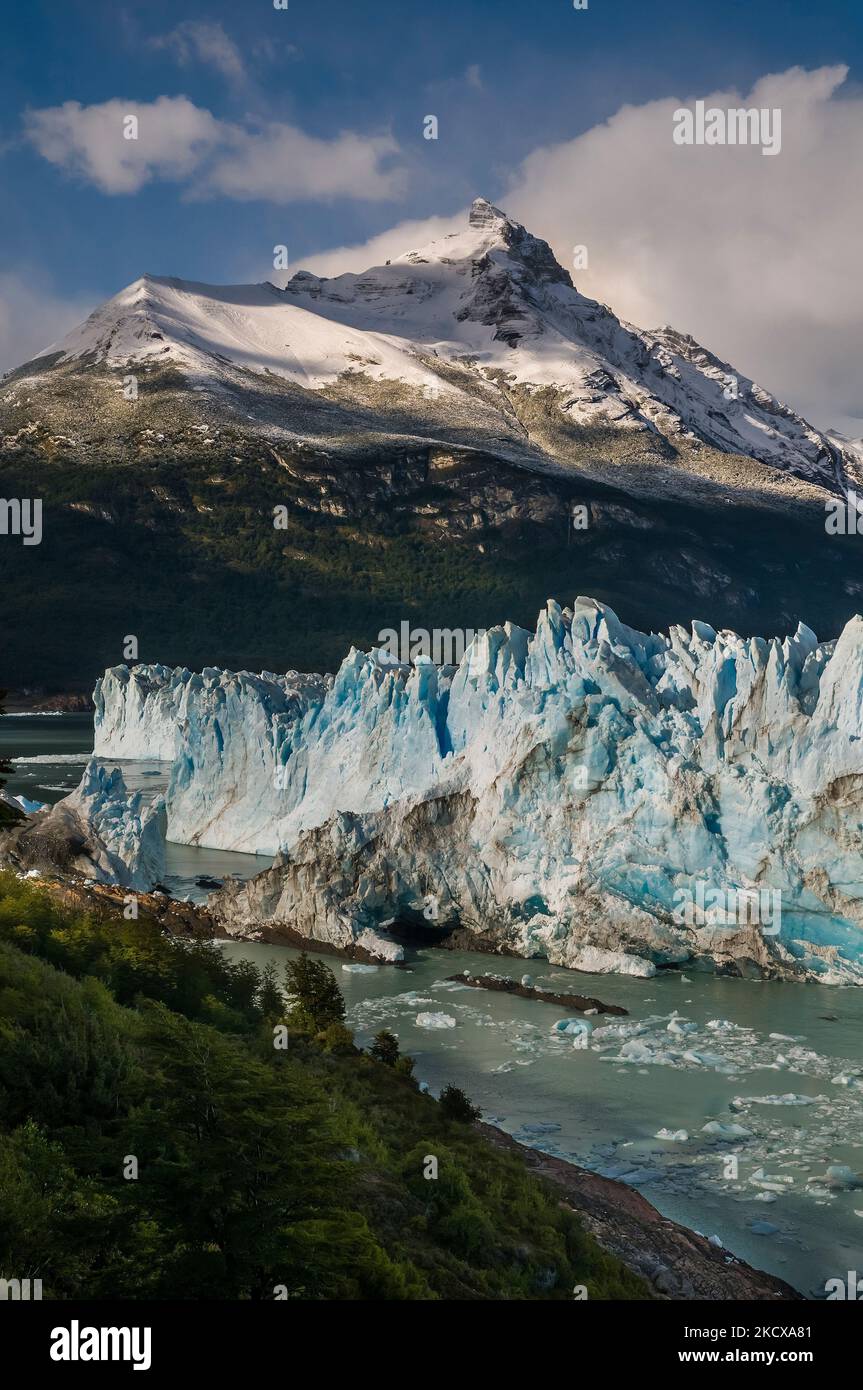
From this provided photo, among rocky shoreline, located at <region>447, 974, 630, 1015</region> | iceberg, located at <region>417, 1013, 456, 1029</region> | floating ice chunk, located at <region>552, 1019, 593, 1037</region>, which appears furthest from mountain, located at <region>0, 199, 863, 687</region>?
floating ice chunk, located at <region>552, 1019, 593, 1037</region>

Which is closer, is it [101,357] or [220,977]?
[220,977]

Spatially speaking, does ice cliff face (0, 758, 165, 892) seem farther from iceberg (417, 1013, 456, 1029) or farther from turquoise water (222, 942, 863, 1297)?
iceberg (417, 1013, 456, 1029)

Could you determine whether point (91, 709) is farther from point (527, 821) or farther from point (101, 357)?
point (527, 821)

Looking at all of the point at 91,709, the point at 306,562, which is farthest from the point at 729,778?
the point at 306,562

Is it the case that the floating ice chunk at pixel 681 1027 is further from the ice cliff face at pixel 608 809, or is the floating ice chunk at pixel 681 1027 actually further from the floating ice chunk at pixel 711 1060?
the ice cliff face at pixel 608 809

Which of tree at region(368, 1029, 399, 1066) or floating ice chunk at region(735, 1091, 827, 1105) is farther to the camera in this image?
tree at region(368, 1029, 399, 1066)

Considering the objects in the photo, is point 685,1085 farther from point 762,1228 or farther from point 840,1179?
point 762,1228
